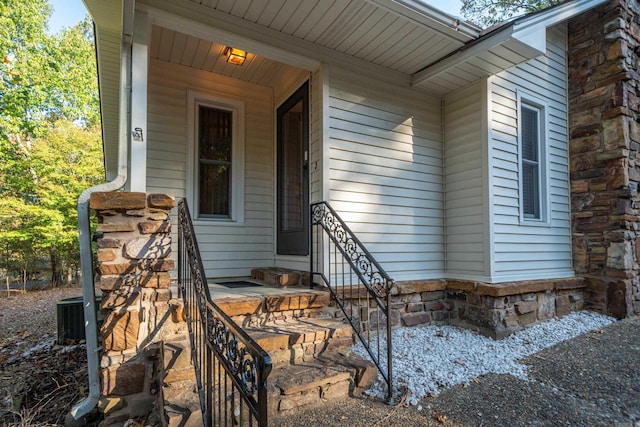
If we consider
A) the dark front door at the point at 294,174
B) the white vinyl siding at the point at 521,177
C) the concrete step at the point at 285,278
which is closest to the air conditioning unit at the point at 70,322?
the concrete step at the point at 285,278

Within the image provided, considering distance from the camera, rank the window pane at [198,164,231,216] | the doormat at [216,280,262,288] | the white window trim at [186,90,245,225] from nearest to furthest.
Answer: the doormat at [216,280,262,288]
the white window trim at [186,90,245,225]
the window pane at [198,164,231,216]

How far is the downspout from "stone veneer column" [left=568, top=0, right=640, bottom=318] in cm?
551

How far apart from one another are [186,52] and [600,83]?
533 cm

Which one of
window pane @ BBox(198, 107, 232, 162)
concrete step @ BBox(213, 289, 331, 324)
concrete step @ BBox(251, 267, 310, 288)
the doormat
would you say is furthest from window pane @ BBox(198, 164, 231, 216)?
concrete step @ BBox(213, 289, 331, 324)

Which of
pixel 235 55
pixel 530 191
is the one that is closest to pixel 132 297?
pixel 235 55

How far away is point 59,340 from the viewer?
4.14 meters

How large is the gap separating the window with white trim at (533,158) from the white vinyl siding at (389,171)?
1097 millimetres

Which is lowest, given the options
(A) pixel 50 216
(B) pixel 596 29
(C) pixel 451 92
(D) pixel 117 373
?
(D) pixel 117 373

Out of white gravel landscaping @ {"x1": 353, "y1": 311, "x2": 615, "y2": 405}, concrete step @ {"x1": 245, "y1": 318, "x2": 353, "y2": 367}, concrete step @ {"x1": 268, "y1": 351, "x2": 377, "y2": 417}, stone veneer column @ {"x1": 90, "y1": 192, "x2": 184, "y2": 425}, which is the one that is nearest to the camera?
concrete step @ {"x1": 268, "y1": 351, "x2": 377, "y2": 417}

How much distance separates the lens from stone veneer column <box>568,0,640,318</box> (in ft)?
14.7

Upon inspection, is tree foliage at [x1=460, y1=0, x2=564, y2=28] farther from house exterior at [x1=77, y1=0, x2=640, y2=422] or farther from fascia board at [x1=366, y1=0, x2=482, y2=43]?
fascia board at [x1=366, y1=0, x2=482, y2=43]

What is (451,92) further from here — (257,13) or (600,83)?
(257,13)

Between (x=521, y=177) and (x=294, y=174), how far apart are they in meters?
2.76

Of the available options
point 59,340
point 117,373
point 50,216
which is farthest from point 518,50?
point 50,216
